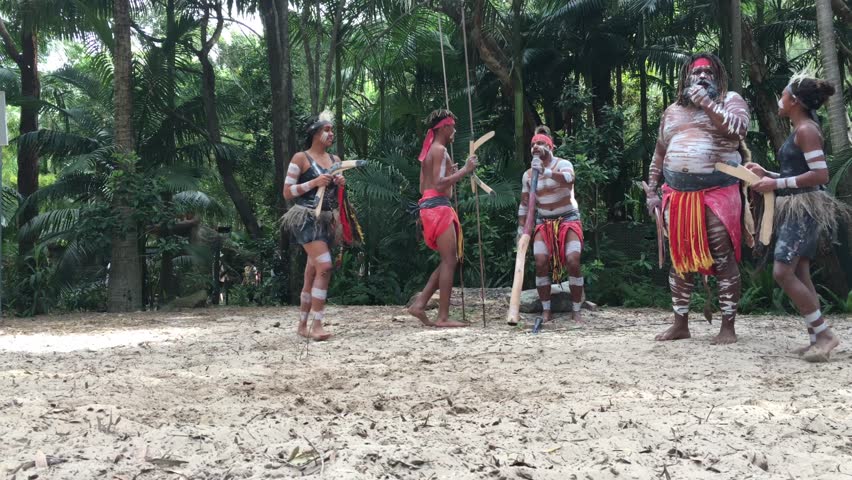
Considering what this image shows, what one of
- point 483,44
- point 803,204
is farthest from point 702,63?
point 483,44

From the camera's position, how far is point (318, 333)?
581 cm

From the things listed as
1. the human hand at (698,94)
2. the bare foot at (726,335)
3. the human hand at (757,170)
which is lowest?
the bare foot at (726,335)

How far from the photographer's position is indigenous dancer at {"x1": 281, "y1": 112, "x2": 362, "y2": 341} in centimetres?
576

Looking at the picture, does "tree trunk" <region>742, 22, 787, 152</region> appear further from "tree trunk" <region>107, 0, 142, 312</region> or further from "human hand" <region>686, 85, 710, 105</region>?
"tree trunk" <region>107, 0, 142, 312</region>

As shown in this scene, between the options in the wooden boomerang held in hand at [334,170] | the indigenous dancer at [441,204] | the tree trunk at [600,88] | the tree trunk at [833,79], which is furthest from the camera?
the tree trunk at [600,88]

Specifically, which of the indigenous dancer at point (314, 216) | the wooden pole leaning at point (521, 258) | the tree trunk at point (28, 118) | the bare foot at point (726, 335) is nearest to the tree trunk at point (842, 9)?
the wooden pole leaning at point (521, 258)

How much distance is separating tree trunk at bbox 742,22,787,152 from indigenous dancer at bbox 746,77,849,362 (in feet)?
22.8

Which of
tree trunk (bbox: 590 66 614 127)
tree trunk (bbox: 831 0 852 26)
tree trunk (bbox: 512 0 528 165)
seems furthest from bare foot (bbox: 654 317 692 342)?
tree trunk (bbox: 590 66 614 127)

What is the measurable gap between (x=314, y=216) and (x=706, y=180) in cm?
284

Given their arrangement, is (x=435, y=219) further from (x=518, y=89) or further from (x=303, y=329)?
(x=518, y=89)

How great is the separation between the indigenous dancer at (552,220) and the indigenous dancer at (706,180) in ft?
5.15

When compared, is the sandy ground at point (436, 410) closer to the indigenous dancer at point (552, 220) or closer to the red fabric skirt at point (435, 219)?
the indigenous dancer at point (552, 220)

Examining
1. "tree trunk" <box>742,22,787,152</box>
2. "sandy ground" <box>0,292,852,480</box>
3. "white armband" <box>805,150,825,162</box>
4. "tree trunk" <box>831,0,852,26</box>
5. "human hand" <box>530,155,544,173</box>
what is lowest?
"sandy ground" <box>0,292,852,480</box>

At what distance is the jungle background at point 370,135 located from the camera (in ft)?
31.8
